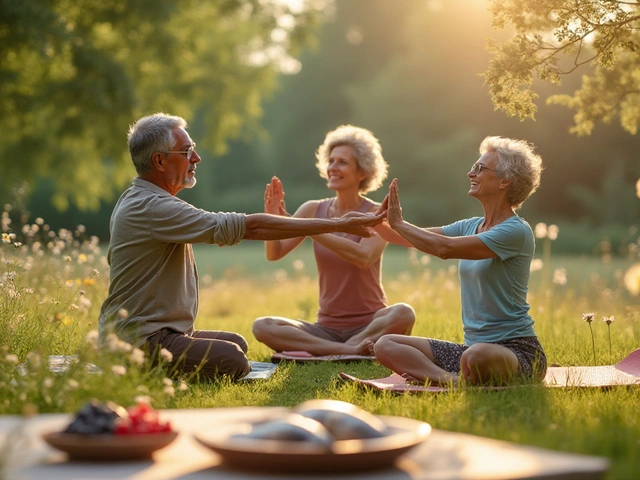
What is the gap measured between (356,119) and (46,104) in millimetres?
27457

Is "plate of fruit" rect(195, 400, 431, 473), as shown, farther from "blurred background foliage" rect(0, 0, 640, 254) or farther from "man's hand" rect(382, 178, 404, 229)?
"blurred background foliage" rect(0, 0, 640, 254)

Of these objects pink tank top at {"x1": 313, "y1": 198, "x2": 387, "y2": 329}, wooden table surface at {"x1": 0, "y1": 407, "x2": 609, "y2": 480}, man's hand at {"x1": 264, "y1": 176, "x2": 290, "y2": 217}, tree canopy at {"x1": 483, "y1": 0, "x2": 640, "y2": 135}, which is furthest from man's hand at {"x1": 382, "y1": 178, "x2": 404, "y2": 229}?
wooden table surface at {"x1": 0, "y1": 407, "x2": 609, "y2": 480}

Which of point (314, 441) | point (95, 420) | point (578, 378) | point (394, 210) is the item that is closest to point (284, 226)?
point (394, 210)

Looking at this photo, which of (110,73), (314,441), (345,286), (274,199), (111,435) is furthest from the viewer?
(110,73)

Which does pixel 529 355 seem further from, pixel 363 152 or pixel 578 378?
pixel 363 152

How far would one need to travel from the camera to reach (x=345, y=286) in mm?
7359

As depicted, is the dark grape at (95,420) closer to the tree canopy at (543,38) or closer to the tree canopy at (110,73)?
the tree canopy at (543,38)

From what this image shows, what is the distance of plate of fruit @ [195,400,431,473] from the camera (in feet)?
8.96

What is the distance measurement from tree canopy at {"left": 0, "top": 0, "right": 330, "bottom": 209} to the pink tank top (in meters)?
7.78

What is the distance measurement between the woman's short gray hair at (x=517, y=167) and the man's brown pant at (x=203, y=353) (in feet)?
6.91

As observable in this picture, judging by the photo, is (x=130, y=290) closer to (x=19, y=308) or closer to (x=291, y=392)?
(x=19, y=308)

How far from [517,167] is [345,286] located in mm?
2254

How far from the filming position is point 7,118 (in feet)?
57.4

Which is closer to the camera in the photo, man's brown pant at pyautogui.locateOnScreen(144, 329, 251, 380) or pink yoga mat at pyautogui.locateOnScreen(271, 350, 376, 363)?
man's brown pant at pyautogui.locateOnScreen(144, 329, 251, 380)
